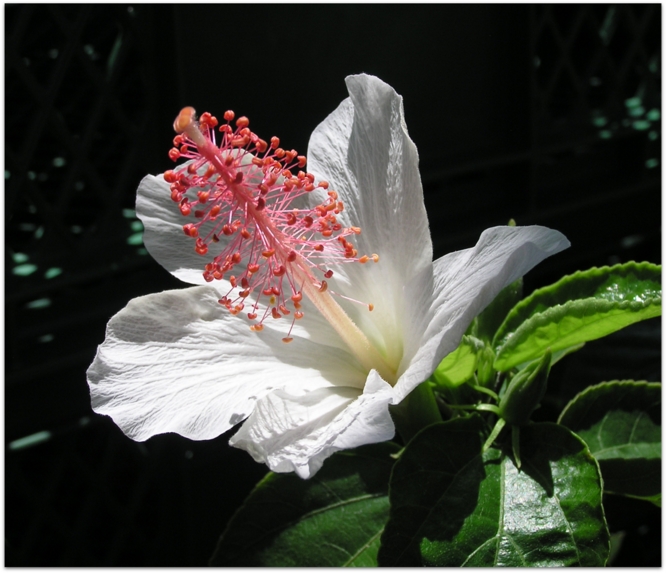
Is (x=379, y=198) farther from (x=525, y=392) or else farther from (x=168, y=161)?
(x=168, y=161)

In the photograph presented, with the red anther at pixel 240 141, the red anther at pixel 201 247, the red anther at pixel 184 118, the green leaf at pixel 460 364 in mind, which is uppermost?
the red anther at pixel 184 118

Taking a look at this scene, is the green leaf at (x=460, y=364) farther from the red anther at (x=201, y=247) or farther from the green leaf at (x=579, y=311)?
the red anther at (x=201, y=247)

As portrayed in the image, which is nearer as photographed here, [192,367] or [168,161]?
[192,367]

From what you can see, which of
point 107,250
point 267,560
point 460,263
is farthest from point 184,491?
point 460,263

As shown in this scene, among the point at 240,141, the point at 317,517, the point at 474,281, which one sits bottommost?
the point at 317,517

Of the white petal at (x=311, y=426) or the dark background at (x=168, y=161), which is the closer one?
the white petal at (x=311, y=426)

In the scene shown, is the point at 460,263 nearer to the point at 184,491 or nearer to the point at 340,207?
the point at 340,207

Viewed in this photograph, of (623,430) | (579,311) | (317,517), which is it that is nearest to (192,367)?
(317,517)

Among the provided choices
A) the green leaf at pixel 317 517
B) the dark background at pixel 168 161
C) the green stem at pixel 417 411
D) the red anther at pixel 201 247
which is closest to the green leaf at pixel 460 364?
the green stem at pixel 417 411
